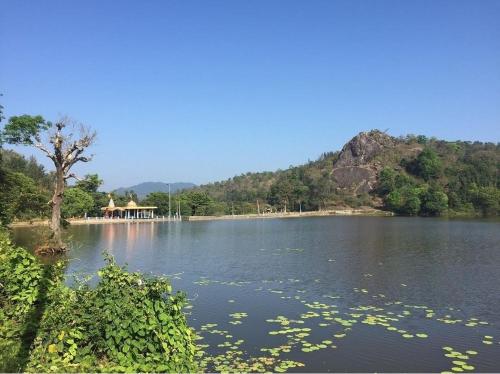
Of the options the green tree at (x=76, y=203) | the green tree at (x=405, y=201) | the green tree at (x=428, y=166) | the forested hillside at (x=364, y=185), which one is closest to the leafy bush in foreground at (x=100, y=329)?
the forested hillside at (x=364, y=185)

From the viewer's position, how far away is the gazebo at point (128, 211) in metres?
97.9

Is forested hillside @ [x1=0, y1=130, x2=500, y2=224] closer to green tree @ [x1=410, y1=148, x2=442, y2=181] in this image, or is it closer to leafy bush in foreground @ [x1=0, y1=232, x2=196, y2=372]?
green tree @ [x1=410, y1=148, x2=442, y2=181]

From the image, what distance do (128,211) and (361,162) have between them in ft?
348

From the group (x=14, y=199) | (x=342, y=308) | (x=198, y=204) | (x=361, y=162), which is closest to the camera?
(x=342, y=308)

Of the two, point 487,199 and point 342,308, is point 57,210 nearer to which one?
point 342,308

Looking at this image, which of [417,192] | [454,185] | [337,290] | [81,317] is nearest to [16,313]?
[81,317]

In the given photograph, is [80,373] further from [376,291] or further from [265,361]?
[376,291]

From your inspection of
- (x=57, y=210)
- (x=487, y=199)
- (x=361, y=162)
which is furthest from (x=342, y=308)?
(x=361, y=162)

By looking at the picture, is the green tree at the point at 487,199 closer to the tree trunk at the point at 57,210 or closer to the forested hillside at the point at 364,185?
the forested hillside at the point at 364,185

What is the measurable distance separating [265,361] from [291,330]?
2.52 metres

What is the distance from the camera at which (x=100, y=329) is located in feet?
23.1

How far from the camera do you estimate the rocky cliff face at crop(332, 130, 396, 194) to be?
523ft

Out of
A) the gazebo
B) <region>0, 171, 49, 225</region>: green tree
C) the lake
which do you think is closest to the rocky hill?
the gazebo

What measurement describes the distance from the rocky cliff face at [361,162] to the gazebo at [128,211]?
80868 mm
